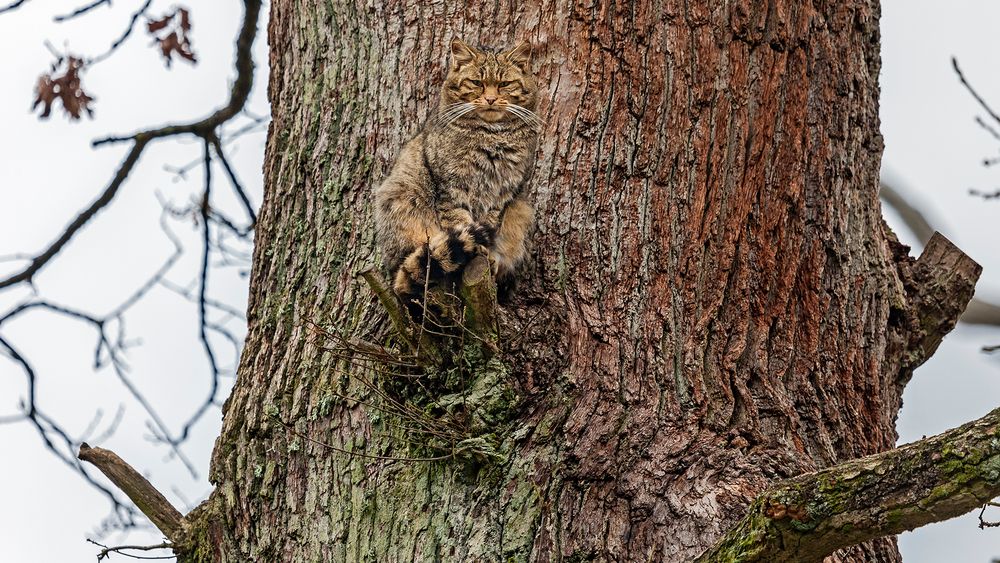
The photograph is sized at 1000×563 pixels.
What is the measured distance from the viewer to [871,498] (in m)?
2.17

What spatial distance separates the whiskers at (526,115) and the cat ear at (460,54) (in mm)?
241

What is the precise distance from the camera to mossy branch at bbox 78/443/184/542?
123 inches

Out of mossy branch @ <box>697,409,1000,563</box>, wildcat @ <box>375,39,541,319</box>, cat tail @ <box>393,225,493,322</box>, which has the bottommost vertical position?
mossy branch @ <box>697,409,1000,563</box>

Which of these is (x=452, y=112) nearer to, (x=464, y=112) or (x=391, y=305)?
(x=464, y=112)

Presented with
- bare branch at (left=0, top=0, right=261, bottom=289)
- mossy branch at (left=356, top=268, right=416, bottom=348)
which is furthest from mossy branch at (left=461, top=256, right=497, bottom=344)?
bare branch at (left=0, top=0, right=261, bottom=289)

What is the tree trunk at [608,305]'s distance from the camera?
2783 mm

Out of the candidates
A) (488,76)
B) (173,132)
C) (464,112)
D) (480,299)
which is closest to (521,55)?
(488,76)

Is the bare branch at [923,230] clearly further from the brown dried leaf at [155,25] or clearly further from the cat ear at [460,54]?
the brown dried leaf at [155,25]

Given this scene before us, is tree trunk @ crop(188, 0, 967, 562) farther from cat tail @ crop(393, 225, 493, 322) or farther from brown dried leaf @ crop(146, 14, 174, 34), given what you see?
brown dried leaf @ crop(146, 14, 174, 34)

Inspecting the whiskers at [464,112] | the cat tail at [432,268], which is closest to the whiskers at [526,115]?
the whiskers at [464,112]

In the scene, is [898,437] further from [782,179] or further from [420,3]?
[420,3]

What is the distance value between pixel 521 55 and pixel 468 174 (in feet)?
1.52

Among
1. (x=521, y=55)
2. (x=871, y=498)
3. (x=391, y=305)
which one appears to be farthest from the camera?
(x=521, y=55)

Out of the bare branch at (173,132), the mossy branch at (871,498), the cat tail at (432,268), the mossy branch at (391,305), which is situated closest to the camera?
the mossy branch at (871,498)
